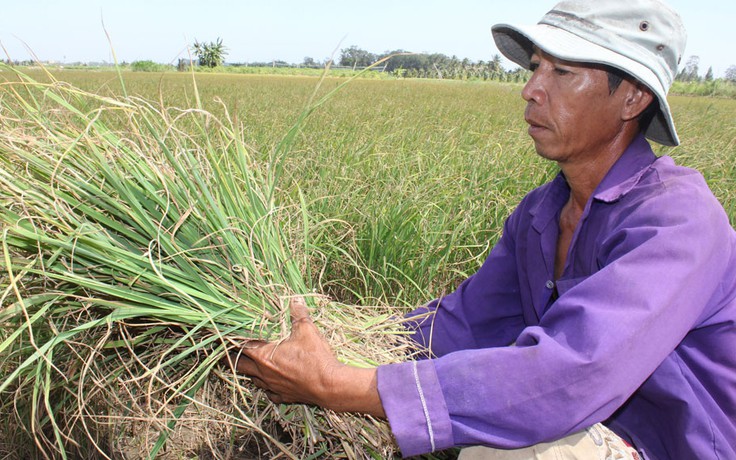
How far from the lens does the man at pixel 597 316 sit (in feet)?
3.00

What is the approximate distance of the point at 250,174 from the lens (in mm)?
1388

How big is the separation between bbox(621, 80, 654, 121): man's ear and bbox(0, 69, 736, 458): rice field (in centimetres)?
61

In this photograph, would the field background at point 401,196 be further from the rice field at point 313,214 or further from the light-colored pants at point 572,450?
the light-colored pants at point 572,450

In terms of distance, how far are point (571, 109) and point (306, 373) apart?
0.78 meters

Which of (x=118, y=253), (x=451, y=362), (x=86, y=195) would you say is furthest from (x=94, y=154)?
(x=451, y=362)

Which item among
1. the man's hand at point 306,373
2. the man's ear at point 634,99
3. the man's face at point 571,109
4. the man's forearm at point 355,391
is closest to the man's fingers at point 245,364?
the man's hand at point 306,373

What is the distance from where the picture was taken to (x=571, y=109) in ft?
4.05

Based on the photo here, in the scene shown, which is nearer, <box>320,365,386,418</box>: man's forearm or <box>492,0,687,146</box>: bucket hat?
<box>320,365,386,418</box>: man's forearm

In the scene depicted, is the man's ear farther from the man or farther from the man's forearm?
the man's forearm

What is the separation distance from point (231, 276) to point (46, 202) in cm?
40

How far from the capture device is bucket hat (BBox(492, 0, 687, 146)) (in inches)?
44.6

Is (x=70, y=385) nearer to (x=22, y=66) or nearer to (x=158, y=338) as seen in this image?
(x=158, y=338)

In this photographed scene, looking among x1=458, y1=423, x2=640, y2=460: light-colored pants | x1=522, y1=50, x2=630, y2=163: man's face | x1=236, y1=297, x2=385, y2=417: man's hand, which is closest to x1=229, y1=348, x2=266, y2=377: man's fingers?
x1=236, y1=297, x2=385, y2=417: man's hand

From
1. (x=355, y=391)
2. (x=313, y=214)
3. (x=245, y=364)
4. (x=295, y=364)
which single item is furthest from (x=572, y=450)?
(x=313, y=214)
